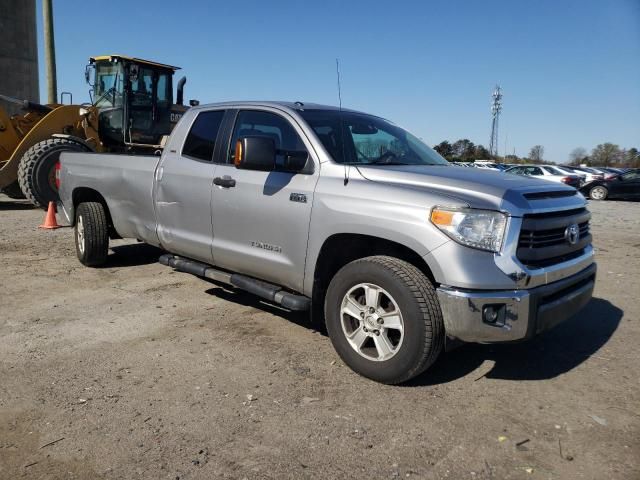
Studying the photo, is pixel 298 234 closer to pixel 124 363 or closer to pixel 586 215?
pixel 124 363

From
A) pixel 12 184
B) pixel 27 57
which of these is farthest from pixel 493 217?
pixel 27 57

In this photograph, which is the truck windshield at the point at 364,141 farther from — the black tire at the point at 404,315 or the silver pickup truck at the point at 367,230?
the black tire at the point at 404,315

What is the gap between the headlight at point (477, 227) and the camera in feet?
10.3

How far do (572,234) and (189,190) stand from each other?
3.26 m

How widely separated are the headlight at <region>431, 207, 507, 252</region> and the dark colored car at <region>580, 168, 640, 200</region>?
22716 millimetres

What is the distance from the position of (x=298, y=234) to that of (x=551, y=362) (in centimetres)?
215

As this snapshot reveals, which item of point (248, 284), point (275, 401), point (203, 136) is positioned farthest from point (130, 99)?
point (275, 401)

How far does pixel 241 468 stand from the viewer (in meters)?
2.63

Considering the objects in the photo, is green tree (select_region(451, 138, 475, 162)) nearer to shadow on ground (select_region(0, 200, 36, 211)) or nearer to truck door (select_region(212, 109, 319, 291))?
shadow on ground (select_region(0, 200, 36, 211))

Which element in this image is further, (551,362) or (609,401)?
(551,362)

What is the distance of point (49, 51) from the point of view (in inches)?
784

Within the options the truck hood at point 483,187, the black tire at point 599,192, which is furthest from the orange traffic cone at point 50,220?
the black tire at point 599,192

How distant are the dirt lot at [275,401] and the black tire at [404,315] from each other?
0.13m

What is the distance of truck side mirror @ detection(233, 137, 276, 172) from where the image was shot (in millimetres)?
3979
